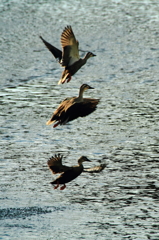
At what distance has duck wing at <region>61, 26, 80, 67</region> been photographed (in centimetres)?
1080

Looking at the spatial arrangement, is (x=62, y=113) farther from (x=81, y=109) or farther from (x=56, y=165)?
(x=56, y=165)

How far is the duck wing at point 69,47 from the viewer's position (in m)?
10.8

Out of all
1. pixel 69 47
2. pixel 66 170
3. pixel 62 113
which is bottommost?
pixel 66 170

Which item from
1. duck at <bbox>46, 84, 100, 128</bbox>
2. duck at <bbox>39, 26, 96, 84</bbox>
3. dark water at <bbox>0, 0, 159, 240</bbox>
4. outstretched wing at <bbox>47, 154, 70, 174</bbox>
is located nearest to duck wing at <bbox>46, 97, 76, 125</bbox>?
duck at <bbox>46, 84, 100, 128</bbox>

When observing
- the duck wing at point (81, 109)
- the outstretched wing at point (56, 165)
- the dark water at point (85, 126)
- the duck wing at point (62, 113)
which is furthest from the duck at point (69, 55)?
the dark water at point (85, 126)

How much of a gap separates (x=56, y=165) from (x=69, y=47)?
229 centimetres

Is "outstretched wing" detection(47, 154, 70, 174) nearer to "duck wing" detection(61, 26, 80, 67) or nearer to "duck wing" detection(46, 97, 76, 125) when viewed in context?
"duck wing" detection(46, 97, 76, 125)

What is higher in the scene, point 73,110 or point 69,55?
point 69,55

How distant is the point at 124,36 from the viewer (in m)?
22.0

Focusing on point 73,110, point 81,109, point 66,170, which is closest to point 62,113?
point 73,110

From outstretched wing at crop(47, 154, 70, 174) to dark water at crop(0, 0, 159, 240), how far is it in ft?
0.54

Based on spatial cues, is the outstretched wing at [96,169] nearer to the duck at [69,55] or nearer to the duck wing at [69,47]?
the duck at [69,55]

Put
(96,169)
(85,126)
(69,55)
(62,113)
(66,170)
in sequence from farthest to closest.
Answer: (85,126) → (69,55) → (66,170) → (96,169) → (62,113)

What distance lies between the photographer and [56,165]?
11305mm
